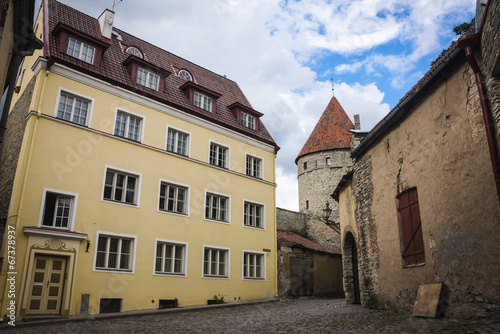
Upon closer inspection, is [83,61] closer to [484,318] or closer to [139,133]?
[139,133]

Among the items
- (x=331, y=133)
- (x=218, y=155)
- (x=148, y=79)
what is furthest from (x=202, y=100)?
(x=331, y=133)

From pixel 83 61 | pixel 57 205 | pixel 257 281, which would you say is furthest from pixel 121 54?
pixel 257 281

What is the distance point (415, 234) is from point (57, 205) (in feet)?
35.7

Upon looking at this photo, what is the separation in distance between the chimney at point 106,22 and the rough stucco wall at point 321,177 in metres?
25.5

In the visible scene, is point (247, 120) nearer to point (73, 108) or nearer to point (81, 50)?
point (81, 50)

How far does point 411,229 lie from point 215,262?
9252 mm

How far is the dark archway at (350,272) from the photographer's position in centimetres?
1576

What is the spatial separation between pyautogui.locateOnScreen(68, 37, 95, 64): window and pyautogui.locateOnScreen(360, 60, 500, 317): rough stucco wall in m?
11.5

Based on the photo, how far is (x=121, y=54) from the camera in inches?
694

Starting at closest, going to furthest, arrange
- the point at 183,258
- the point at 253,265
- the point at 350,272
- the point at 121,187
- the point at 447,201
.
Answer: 1. the point at 447,201
2. the point at 121,187
3. the point at 183,258
4. the point at 350,272
5. the point at 253,265

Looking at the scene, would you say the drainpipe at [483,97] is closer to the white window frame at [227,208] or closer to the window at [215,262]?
the white window frame at [227,208]

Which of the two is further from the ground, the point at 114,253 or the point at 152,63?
the point at 152,63

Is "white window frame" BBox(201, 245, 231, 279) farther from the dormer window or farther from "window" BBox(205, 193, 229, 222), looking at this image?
the dormer window

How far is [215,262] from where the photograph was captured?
1711 cm
